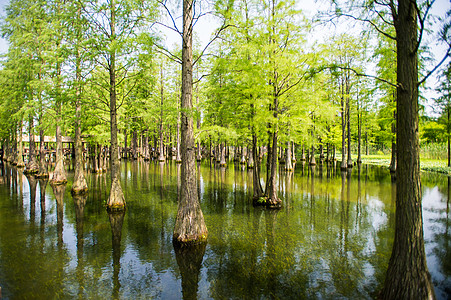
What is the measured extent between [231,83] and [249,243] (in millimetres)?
8807

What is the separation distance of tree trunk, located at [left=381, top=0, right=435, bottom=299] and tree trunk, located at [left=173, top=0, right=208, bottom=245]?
223 inches

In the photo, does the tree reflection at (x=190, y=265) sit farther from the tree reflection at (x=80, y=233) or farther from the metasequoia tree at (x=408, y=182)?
the metasequoia tree at (x=408, y=182)

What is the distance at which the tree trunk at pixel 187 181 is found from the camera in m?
8.59

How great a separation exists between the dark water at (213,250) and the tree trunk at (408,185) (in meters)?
1.35

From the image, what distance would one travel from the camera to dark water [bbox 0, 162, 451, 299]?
6055mm

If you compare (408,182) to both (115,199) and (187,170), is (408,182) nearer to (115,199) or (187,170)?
(187,170)

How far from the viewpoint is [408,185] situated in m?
4.86

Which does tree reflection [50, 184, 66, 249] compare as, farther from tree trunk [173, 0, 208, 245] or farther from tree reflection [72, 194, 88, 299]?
tree trunk [173, 0, 208, 245]

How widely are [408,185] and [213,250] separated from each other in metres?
5.90

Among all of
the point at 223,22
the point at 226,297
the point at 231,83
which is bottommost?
the point at 226,297

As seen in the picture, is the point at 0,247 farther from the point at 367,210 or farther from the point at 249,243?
the point at 367,210

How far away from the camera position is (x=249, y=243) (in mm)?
8820

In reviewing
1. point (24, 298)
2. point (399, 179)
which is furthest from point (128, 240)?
point (399, 179)

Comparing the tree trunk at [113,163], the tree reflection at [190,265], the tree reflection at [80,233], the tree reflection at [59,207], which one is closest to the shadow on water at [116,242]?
the tree trunk at [113,163]
